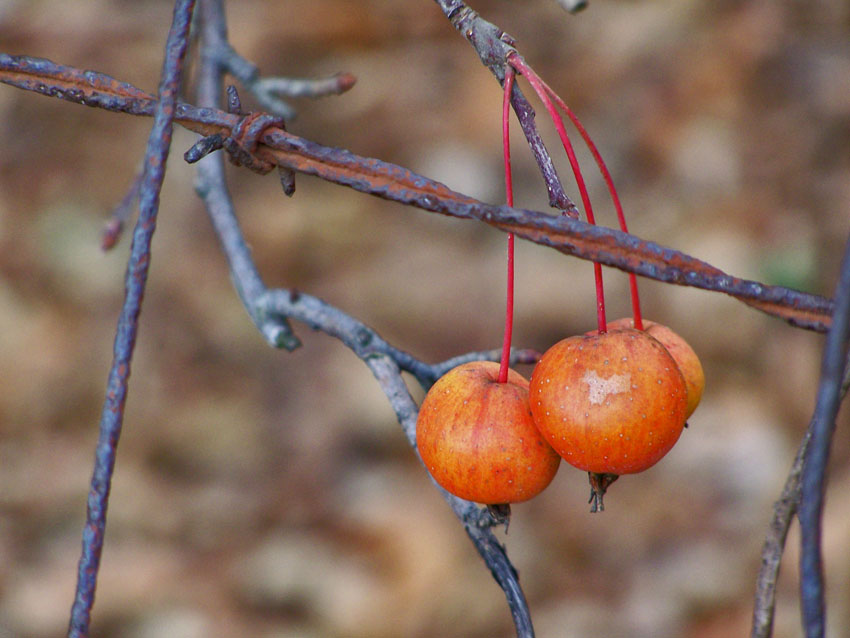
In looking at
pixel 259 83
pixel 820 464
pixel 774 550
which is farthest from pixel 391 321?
pixel 820 464

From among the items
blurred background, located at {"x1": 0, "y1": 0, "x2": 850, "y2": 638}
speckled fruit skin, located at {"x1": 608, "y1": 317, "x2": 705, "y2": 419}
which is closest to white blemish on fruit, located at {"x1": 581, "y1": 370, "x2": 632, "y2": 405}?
speckled fruit skin, located at {"x1": 608, "y1": 317, "x2": 705, "y2": 419}

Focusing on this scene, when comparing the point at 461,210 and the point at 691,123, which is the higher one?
the point at 691,123

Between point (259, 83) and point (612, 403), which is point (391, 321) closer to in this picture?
point (259, 83)

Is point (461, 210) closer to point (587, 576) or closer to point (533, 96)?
point (533, 96)

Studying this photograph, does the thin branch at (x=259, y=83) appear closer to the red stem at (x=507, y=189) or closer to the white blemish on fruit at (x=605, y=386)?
the red stem at (x=507, y=189)

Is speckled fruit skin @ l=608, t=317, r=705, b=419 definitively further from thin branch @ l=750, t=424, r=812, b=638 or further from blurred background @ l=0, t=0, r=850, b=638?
blurred background @ l=0, t=0, r=850, b=638

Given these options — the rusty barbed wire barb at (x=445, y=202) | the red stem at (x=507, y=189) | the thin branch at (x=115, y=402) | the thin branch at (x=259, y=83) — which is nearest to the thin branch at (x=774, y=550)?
the rusty barbed wire barb at (x=445, y=202)

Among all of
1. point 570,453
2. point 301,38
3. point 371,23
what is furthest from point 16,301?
point 570,453
